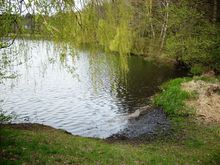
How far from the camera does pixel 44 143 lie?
10.9 m

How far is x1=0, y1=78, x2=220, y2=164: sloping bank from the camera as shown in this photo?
31.8 feet

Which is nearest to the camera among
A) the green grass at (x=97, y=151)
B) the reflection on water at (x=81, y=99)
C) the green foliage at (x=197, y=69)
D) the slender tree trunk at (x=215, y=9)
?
the green grass at (x=97, y=151)

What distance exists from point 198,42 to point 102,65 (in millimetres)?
12793

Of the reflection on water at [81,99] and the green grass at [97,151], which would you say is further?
the reflection on water at [81,99]

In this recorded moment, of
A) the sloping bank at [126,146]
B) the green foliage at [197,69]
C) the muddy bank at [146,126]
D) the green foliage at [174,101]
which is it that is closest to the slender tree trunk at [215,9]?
the sloping bank at [126,146]

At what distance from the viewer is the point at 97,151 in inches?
444

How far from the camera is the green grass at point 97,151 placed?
9414 millimetres

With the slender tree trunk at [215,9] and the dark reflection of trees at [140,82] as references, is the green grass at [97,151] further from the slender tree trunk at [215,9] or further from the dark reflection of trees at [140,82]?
the slender tree trunk at [215,9]

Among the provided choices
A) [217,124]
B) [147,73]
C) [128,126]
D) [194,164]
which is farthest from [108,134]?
[147,73]

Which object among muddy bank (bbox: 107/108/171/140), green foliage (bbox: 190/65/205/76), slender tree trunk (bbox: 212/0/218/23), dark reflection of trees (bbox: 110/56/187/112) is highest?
slender tree trunk (bbox: 212/0/218/23)

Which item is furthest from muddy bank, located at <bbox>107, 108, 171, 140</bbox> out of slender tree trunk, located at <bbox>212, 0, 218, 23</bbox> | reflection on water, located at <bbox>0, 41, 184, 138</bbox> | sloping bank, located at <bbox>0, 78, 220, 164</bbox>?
slender tree trunk, located at <bbox>212, 0, 218, 23</bbox>

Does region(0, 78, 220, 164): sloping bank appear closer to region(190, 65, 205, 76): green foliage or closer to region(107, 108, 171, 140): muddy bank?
region(107, 108, 171, 140): muddy bank

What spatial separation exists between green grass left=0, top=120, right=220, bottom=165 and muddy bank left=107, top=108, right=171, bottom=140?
145cm

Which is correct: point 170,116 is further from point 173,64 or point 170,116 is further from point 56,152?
point 173,64
